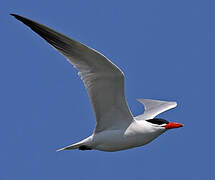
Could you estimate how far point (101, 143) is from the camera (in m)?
9.34

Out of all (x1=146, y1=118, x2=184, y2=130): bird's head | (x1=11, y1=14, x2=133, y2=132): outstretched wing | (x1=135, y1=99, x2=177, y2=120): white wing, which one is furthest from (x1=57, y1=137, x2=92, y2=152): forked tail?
(x1=135, y1=99, x2=177, y2=120): white wing

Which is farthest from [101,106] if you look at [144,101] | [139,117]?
[144,101]

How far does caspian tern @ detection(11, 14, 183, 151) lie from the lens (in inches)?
332

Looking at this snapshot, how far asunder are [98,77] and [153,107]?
299 centimetres

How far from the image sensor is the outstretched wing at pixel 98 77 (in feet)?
26.8

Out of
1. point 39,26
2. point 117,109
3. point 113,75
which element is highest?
point 39,26

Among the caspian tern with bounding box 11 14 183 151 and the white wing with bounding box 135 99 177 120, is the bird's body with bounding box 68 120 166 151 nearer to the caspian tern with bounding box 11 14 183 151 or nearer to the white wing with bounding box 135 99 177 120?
the caspian tern with bounding box 11 14 183 151

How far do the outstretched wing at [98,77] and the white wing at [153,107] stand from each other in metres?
1.47

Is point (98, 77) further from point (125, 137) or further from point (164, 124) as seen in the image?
point (164, 124)

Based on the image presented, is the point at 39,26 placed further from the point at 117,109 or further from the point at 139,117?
the point at 139,117

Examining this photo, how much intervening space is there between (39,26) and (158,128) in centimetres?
287

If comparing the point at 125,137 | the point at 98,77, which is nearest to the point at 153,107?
the point at 125,137

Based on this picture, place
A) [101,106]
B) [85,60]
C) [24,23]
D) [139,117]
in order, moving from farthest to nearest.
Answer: [139,117]
[101,106]
[85,60]
[24,23]

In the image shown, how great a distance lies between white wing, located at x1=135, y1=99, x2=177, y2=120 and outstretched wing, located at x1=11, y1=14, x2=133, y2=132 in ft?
4.81
